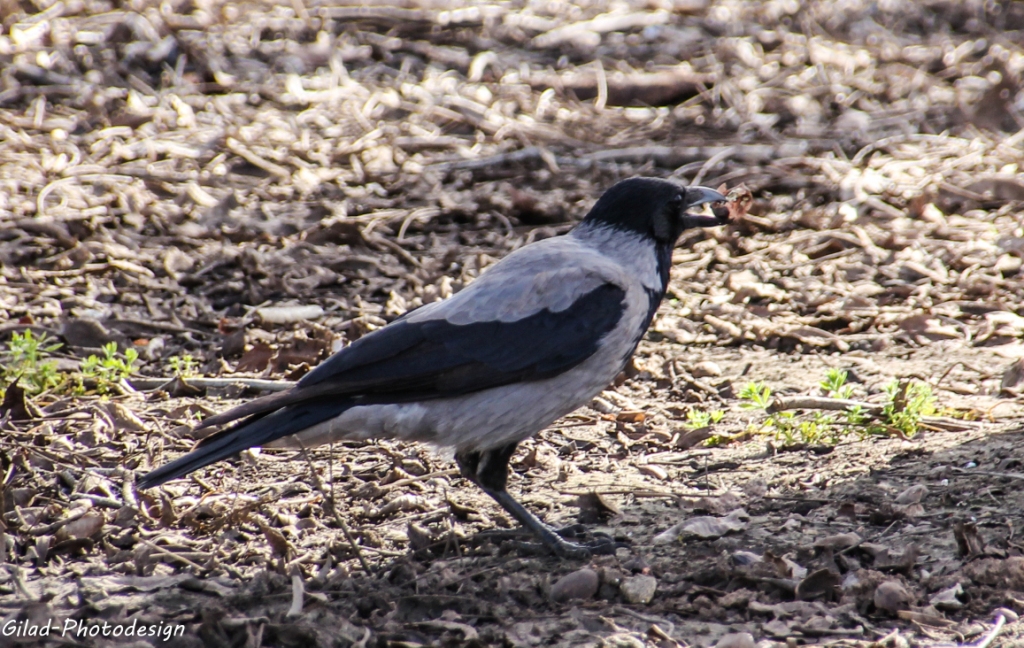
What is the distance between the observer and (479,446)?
444 cm

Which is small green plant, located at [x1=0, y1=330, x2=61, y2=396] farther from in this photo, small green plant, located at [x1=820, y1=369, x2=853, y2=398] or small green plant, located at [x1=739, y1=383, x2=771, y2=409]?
small green plant, located at [x1=820, y1=369, x2=853, y2=398]

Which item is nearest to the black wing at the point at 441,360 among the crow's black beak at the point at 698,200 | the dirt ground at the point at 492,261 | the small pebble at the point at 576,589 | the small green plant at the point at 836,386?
the dirt ground at the point at 492,261

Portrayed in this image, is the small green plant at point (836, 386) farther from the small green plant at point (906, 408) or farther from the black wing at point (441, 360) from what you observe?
the black wing at point (441, 360)

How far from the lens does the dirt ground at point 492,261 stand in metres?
3.75

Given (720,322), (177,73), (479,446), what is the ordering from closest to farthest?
1. (479,446)
2. (720,322)
3. (177,73)

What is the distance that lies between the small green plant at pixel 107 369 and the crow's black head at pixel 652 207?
7.95 ft

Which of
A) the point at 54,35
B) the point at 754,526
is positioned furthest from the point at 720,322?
the point at 54,35

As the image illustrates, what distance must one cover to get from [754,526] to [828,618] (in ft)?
2.39

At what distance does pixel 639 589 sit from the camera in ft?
12.2

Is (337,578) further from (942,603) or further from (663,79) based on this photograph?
(663,79)

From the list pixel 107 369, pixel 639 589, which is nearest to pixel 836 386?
pixel 639 589

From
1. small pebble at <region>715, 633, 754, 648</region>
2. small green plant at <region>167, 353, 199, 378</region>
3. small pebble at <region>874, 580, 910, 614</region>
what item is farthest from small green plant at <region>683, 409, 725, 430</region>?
small green plant at <region>167, 353, 199, 378</region>

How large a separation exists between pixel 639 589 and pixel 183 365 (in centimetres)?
315

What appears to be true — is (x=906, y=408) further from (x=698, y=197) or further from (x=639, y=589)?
(x=639, y=589)
